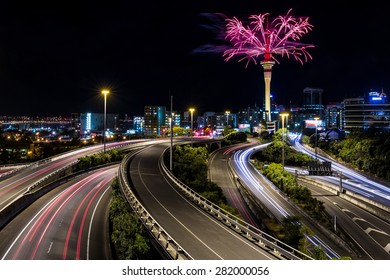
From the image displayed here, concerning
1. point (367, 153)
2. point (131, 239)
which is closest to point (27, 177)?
point (131, 239)

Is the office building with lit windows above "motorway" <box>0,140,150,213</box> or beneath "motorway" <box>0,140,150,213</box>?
above

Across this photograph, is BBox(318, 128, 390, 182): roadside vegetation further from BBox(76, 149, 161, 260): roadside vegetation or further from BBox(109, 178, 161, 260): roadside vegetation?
BBox(109, 178, 161, 260): roadside vegetation

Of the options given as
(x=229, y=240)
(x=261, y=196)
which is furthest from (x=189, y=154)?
(x=229, y=240)

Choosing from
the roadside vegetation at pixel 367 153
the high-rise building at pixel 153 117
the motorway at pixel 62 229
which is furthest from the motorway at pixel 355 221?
the high-rise building at pixel 153 117

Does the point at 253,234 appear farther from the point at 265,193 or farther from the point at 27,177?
the point at 27,177

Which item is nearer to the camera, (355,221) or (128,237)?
(128,237)

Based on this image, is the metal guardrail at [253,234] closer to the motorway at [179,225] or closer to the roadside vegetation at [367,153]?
the motorway at [179,225]

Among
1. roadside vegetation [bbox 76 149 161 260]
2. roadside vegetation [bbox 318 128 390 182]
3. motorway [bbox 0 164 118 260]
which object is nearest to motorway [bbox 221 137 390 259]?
roadside vegetation [bbox 318 128 390 182]
